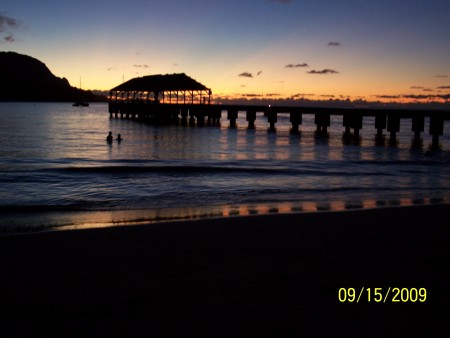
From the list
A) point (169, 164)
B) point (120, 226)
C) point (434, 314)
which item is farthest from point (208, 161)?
point (434, 314)

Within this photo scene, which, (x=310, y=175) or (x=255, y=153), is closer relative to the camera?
(x=310, y=175)

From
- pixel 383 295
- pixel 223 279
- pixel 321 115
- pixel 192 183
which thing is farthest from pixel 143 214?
pixel 321 115

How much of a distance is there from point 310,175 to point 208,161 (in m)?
6.24

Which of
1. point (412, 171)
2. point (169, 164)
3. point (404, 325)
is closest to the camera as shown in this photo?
point (404, 325)

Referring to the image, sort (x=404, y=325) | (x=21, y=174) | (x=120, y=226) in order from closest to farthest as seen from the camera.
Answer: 1. (x=404, y=325)
2. (x=120, y=226)
3. (x=21, y=174)

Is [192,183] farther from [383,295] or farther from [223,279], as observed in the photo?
[383,295]

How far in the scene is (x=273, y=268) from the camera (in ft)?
15.8

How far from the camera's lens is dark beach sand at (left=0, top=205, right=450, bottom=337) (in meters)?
3.42

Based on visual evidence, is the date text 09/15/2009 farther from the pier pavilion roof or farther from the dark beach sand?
the pier pavilion roof

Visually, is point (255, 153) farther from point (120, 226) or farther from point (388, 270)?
point (388, 270)

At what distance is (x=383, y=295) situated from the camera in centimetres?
409

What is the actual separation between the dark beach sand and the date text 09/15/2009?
0.08 meters

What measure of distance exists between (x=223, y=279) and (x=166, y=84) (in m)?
51.4

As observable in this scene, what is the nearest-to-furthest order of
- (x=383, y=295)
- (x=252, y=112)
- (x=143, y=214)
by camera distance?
(x=383, y=295), (x=143, y=214), (x=252, y=112)
